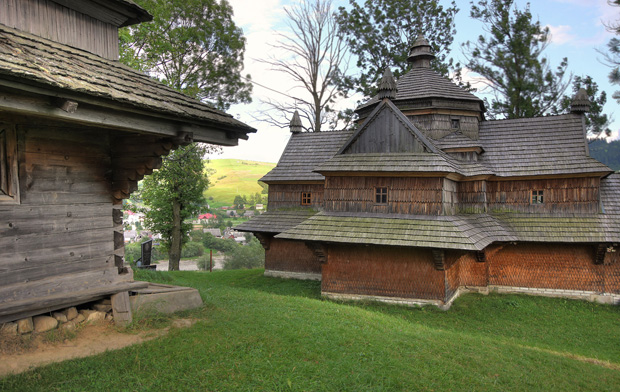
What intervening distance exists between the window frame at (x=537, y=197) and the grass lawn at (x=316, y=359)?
5.77 m

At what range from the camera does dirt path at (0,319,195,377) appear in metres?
4.67

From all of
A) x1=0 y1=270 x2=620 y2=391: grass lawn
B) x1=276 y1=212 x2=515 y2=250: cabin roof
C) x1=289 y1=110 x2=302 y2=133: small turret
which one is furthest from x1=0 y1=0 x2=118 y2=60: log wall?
x1=289 y1=110 x2=302 y2=133: small turret

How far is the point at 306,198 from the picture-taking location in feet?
Answer: 63.9

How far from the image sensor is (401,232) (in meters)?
13.1

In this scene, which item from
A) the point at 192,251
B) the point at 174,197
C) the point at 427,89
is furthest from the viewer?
the point at 192,251

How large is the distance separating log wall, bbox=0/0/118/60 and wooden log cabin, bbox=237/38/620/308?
8.74 metres

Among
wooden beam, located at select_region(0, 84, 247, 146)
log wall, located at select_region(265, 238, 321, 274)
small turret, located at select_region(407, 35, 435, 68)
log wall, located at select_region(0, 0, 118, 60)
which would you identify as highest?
small turret, located at select_region(407, 35, 435, 68)

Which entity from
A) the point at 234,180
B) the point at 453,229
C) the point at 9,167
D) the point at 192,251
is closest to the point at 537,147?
the point at 453,229

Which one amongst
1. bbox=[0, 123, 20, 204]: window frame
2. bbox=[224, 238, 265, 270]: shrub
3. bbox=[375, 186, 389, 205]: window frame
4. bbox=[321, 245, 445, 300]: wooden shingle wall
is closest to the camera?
bbox=[0, 123, 20, 204]: window frame

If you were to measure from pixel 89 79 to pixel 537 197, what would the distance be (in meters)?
16.3

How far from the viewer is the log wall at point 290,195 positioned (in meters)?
19.1

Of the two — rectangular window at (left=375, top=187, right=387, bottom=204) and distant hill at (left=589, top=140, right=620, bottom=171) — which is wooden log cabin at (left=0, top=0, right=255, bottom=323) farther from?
distant hill at (left=589, top=140, right=620, bottom=171)

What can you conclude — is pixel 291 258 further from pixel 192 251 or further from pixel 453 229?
pixel 192 251

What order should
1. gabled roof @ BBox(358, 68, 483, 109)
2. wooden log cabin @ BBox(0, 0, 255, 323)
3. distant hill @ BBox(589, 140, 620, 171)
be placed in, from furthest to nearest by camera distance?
distant hill @ BBox(589, 140, 620, 171) < gabled roof @ BBox(358, 68, 483, 109) < wooden log cabin @ BBox(0, 0, 255, 323)
